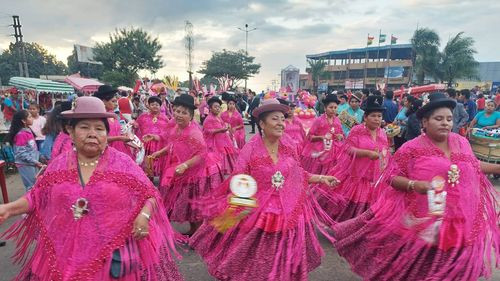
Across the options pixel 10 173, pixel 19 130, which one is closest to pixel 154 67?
pixel 10 173

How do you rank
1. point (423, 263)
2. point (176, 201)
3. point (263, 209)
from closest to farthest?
point (423, 263) < point (263, 209) < point (176, 201)

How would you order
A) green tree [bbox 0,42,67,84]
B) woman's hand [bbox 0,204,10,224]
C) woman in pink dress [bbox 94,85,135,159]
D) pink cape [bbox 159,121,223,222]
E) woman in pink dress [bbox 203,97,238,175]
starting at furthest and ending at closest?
green tree [bbox 0,42,67,84]
woman in pink dress [bbox 203,97,238,175]
woman in pink dress [bbox 94,85,135,159]
pink cape [bbox 159,121,223,222]
woman's hand [bbox 0,204,10,224]

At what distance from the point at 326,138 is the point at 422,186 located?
359 cm

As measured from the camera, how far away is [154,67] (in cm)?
3859

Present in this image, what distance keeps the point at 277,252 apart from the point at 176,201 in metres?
2.01

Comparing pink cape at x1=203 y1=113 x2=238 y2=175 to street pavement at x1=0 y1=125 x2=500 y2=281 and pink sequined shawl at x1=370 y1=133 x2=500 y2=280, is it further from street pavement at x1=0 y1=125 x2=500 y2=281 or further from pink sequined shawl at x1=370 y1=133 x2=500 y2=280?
pink sequined shawl at x1=370 y1=133 x2=500 y2=280

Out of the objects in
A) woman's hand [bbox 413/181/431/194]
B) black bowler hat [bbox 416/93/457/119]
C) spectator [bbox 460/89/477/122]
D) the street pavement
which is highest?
black bowler hat [bbox 416/93/457/119]

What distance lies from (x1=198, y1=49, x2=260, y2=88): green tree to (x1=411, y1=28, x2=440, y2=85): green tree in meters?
23.8

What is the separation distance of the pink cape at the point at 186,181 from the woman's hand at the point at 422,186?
251 cm

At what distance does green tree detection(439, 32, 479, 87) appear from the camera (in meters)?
36.9

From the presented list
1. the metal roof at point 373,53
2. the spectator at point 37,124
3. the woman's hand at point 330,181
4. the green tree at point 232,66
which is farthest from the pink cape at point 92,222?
the metal roof at point 373,53

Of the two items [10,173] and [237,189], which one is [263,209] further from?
[10,173]

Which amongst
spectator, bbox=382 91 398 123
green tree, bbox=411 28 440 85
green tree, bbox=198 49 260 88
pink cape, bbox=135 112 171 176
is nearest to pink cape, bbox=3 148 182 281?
pink cape, bbox=135 112 171 176

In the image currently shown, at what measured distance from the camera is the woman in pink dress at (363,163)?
4535 mm
